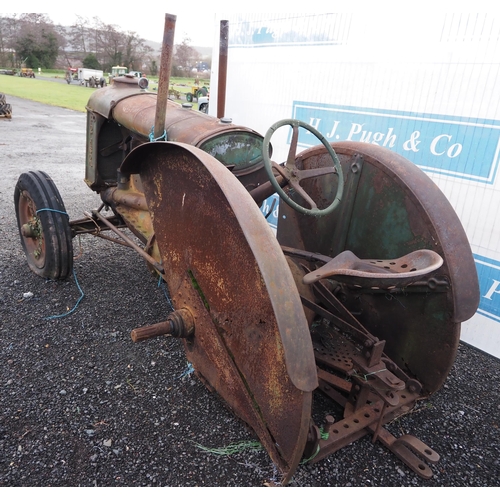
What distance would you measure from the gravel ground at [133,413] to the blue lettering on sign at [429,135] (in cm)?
144

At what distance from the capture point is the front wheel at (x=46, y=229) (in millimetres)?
3408

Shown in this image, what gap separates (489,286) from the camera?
129 inches

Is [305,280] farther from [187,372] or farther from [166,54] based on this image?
[166,54]

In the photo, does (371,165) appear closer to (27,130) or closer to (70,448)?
(70,448)

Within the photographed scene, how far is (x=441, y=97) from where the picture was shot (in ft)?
11.0

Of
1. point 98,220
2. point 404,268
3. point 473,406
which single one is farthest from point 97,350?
point 473,406

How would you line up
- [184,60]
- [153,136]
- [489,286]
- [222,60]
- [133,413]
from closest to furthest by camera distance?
1. [133,413]
2. [153,136]
3. [489,286]
4. [222,60]
5. [184,60]

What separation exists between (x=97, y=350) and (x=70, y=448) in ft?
2.66

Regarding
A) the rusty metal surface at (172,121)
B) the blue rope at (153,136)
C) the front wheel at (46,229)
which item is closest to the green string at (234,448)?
the rusty metal surface at (172,121)

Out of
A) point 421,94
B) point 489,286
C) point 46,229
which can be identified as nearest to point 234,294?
point 46,229

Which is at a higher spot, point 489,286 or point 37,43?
point 37,43

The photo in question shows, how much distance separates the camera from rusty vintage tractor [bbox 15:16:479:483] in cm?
161

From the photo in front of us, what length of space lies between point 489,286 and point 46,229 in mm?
3412

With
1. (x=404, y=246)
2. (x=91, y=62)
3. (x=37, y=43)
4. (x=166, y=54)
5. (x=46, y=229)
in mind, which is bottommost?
(x=46, y=229)
